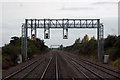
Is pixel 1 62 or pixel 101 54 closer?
pixel 1 62

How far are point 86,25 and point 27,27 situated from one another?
10.1 meters

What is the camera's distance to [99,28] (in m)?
58.2

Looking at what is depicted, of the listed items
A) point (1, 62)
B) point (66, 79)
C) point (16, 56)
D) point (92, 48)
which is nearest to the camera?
point (66, 79)

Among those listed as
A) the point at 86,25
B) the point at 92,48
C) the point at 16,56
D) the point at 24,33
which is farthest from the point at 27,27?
the point at 92,48

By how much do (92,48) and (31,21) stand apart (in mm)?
32033

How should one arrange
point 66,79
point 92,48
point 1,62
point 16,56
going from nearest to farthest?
point 66,79 < point 1,62 < point 16,56 < point 92,48

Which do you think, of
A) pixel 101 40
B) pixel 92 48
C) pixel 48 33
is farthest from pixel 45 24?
pixel 92 48

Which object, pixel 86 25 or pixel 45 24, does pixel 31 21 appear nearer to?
pixel 45 24

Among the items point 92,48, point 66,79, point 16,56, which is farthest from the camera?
point 92,48

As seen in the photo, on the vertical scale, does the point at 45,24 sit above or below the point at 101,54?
above

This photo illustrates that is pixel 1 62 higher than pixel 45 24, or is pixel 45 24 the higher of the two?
pixel 45 24

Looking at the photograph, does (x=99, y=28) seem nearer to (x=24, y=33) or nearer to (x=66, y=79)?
(x=24, y=33)

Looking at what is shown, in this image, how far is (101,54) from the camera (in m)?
58.3

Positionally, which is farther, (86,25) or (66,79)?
(86,25)
